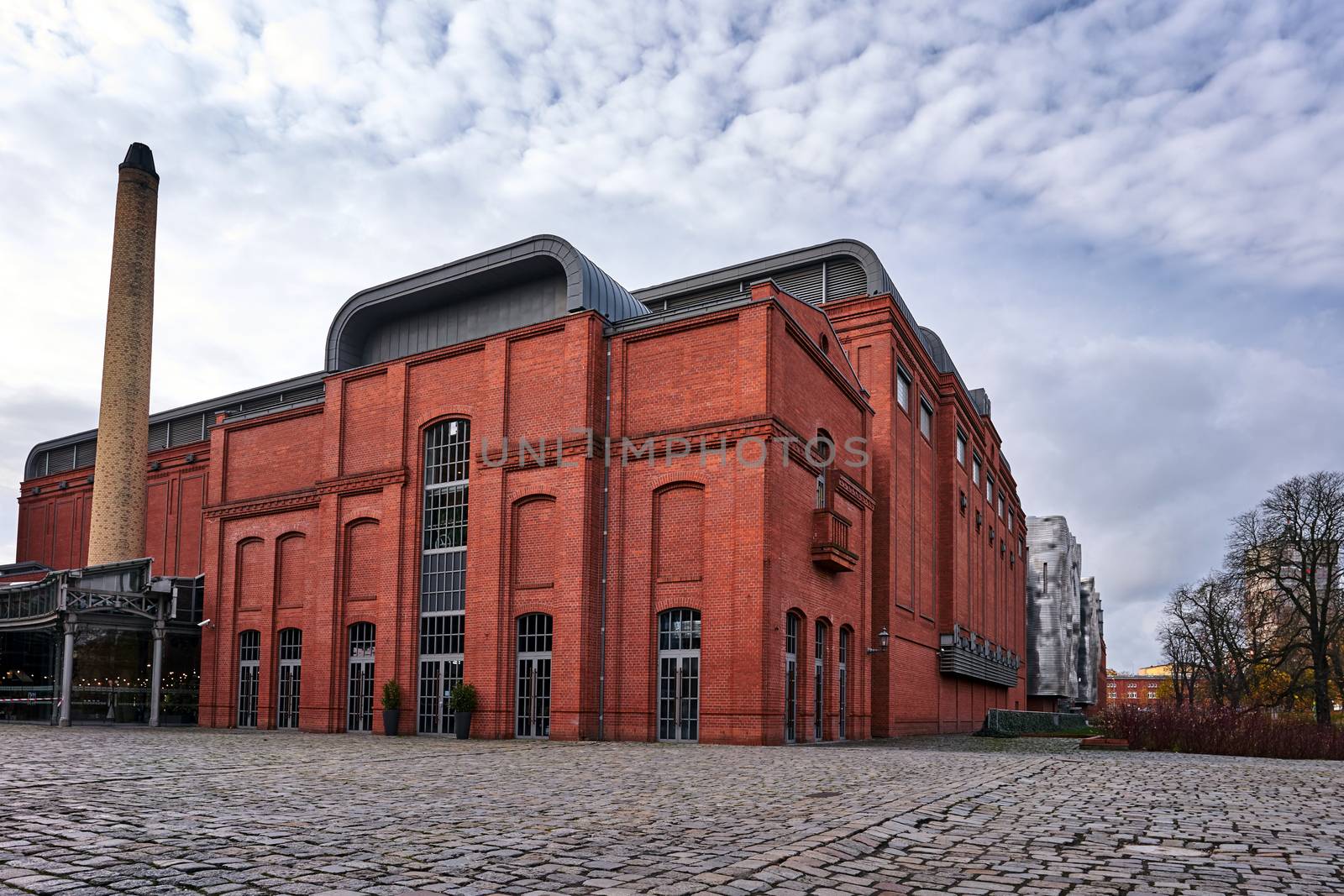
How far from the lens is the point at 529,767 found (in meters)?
13.8

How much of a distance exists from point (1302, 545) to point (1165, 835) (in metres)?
33.3

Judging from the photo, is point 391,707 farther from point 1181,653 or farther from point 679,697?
point 1181,653

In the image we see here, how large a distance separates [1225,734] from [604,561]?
13.3 metres

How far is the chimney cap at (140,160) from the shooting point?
122 ft

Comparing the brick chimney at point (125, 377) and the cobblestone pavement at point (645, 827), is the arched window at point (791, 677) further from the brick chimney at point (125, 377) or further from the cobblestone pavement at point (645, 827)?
the brick chimney at point (125, 377)

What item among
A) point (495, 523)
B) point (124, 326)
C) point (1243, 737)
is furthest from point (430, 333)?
point (1243, 737)

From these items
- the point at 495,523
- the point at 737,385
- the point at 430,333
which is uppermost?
the point at 430,333

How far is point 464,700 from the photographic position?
2373 cm

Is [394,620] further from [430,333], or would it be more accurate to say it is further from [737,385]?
[737,385]

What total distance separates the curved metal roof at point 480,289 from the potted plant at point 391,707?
9130 millimetres

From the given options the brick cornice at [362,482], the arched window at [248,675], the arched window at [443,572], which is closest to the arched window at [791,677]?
the arched window at [443,572]

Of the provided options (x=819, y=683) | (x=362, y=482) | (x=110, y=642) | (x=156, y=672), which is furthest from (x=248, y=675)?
(x=819, y=683)

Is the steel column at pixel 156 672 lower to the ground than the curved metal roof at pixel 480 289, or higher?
lower

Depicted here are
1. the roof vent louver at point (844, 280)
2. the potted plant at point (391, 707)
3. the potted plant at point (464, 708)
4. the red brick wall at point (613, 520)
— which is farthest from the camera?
the roof vent louver at point (844, 280)
